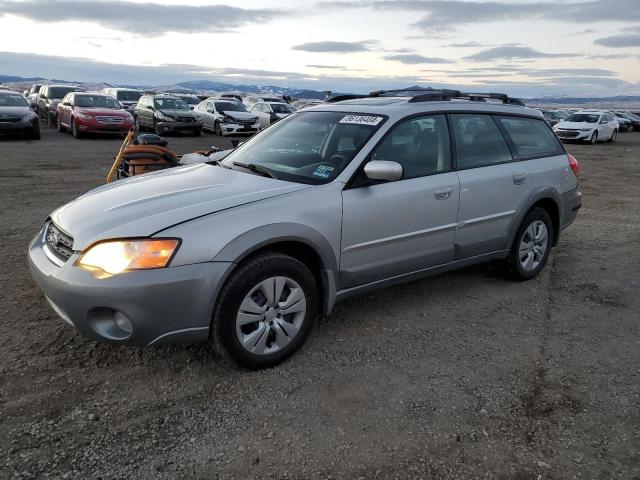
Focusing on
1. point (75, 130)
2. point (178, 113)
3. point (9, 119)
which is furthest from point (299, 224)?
point (178, 113)

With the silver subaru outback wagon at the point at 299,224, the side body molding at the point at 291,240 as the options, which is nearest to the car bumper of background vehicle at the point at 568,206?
the silver subaru outback wagon at the point at 299,224

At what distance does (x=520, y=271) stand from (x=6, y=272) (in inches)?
182

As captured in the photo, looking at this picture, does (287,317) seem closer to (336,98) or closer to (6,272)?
(336,98)

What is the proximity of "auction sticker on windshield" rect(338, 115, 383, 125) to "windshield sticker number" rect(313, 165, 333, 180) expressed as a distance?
0.52 meters

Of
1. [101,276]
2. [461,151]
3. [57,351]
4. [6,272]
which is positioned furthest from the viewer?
[6,272]

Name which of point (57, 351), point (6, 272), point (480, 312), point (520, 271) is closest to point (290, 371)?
point (57, 351)

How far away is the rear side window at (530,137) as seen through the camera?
476cm

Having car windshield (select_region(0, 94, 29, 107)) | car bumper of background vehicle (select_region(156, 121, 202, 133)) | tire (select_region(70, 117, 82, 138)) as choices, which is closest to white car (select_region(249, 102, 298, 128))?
car bumper of background vehicle (select_region(156, 121, 202, 133))

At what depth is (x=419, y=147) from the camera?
399 centimetres

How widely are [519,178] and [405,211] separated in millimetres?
1457

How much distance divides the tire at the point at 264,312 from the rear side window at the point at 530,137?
2544mm

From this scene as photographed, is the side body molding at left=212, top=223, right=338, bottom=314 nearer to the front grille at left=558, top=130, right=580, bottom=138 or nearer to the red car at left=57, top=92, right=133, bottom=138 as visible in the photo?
the red car at left=57, top=92, right=133, bottom=138

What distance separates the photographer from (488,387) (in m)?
3.16

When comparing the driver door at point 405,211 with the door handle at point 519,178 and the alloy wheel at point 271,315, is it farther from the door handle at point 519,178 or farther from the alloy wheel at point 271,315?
the door handle at point 519,178
